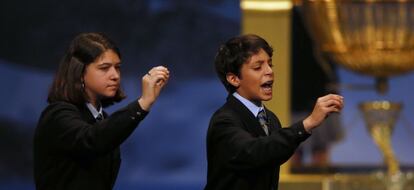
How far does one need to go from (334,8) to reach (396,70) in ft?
1.42

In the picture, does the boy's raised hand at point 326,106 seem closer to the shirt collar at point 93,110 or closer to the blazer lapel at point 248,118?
the blazer lapel at point 248,118

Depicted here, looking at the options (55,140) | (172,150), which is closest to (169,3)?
(172,150)

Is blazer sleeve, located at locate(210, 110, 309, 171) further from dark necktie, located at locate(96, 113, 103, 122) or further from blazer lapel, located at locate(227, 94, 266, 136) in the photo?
dark necktie, located at locate(96, 113, 103, 122)

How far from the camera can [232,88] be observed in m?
3.18

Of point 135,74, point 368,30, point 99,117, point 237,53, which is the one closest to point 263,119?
point 237,53

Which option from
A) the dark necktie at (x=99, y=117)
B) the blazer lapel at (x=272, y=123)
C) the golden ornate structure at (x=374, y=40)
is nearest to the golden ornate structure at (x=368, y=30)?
the golden ornate structure at (x=374, y=40)

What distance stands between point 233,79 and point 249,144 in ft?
0.85

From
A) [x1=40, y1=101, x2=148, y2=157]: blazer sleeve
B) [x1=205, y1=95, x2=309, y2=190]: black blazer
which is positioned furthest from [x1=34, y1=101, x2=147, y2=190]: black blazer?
[x1=205, y1=95, x2=309, y2=190]: black blazer

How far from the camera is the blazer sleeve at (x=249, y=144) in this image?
290cm

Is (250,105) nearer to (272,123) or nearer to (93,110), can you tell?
(272,123)

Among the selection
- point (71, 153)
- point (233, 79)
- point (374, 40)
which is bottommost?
point (374, 40)

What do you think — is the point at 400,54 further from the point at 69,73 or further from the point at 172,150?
the point at 69,73

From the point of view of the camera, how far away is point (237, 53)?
123 inches

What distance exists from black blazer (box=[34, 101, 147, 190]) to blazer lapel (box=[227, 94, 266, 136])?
33 centimetres
